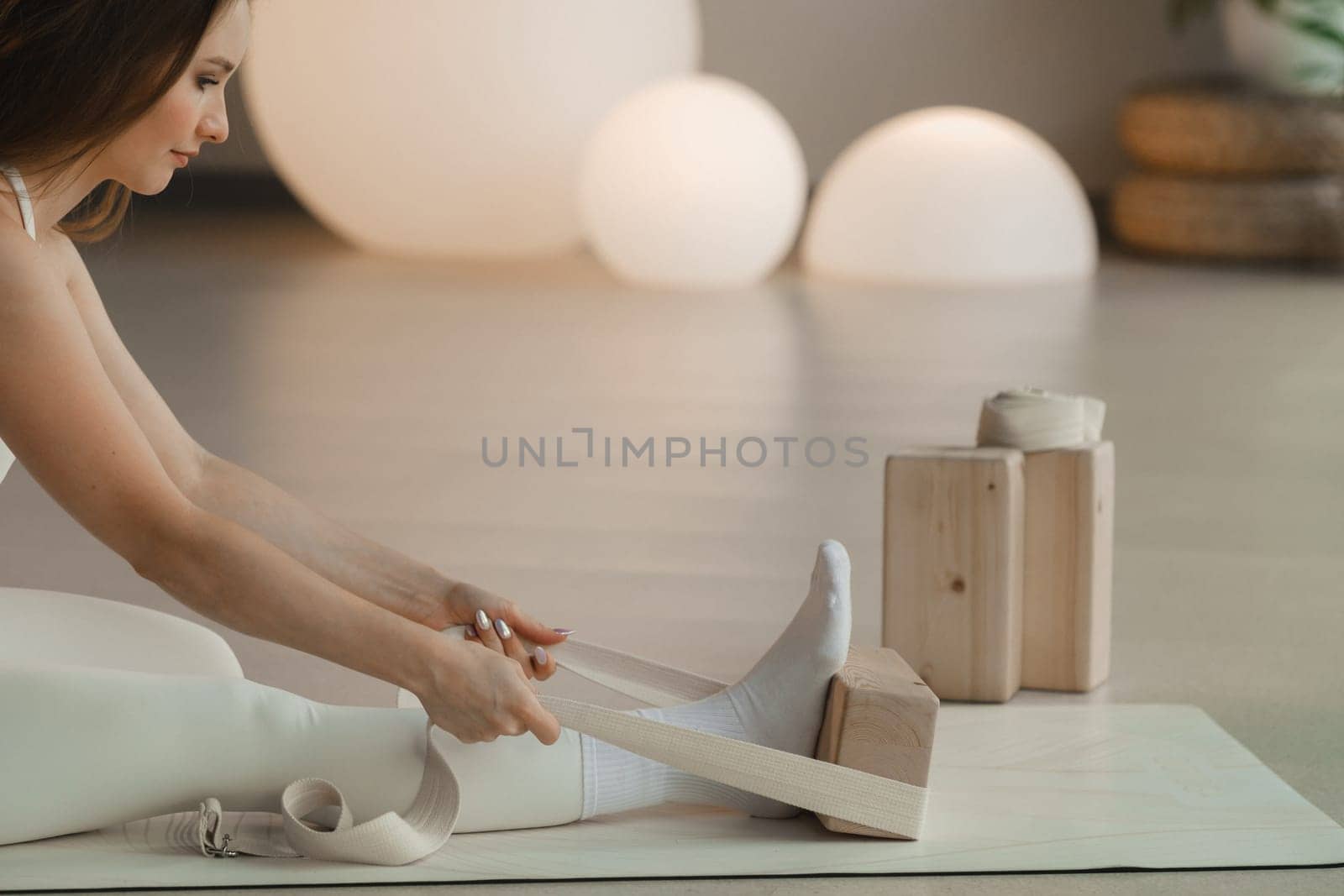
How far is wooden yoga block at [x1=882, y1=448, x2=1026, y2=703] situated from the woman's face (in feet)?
2.41

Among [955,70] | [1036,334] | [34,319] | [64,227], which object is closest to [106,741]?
[34,319]

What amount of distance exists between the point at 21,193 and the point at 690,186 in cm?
298

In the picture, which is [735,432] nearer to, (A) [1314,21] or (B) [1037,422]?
(B) [1037,422]

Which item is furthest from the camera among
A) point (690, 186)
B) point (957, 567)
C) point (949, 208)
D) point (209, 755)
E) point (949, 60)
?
point (949, 60)

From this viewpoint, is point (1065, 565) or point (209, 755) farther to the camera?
point (1065, 565)

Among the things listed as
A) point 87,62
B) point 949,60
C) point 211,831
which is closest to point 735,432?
point 211,831

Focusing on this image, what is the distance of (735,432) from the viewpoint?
2779mm

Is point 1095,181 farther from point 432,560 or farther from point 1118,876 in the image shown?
point 1118,876

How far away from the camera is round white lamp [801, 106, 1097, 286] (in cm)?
435

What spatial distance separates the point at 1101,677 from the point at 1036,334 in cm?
209

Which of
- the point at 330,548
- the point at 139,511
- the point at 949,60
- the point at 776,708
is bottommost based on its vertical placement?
the point at 776,708

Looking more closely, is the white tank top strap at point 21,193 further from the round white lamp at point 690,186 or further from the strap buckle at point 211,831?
the round white lamp at point 690,186

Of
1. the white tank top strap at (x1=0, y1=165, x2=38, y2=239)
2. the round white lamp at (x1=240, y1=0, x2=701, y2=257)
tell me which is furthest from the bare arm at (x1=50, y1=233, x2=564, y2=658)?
the round white lamp at (x1=240, y1=0, x2=701, y2=257)

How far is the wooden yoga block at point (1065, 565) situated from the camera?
166cm
